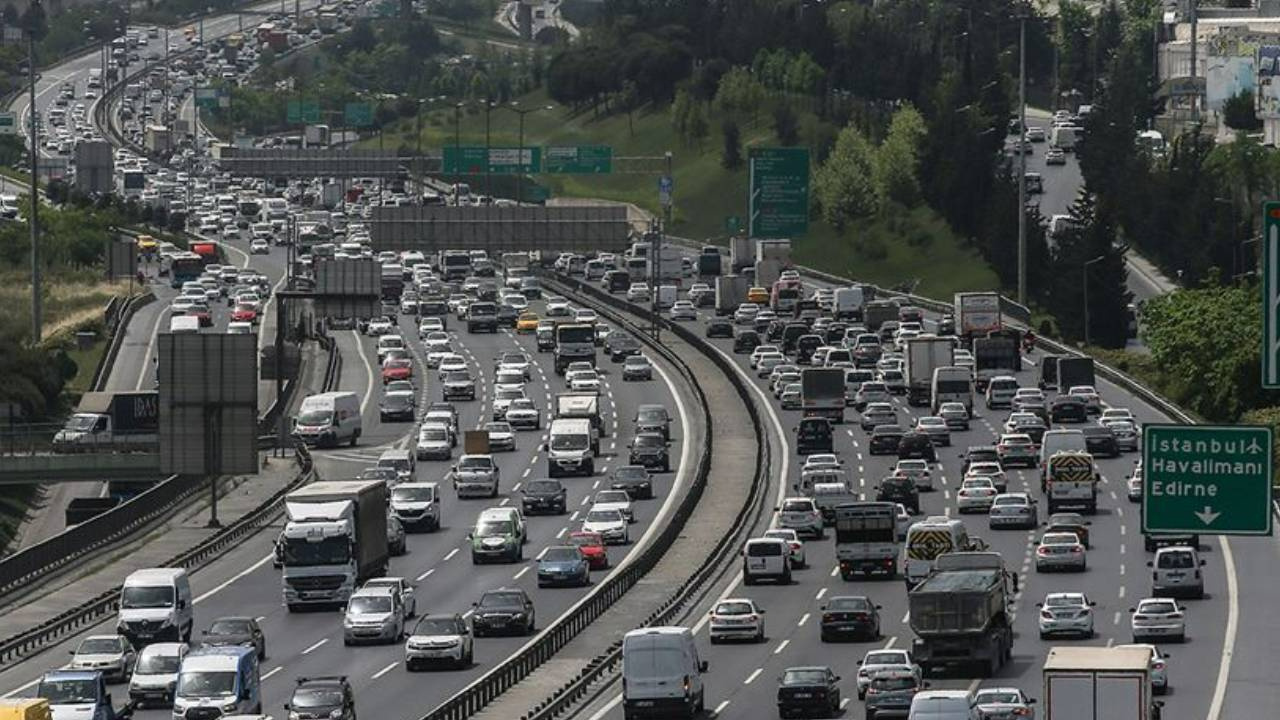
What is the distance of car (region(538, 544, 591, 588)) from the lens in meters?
87.4

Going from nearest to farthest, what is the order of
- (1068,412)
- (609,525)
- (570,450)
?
(609,525), (570,450), (1068,412)

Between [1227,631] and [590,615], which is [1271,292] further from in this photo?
[590,615]

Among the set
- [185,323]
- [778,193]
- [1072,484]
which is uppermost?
[778,193]

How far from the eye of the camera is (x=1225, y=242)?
168 m

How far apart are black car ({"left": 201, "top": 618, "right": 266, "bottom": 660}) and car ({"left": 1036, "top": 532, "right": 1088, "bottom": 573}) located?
23870 millimetres

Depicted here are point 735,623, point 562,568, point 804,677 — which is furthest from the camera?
point 562,568

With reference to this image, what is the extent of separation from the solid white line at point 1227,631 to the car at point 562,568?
1697cm

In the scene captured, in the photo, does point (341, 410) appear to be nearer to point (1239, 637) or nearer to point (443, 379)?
point (443, 379)

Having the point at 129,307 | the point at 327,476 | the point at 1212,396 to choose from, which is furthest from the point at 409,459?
the point at 129,307

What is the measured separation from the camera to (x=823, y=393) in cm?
12450

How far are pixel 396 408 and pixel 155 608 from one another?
54533 mm

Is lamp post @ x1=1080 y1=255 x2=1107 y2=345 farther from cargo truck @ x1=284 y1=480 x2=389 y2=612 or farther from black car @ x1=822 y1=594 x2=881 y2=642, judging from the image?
black car @ x1=822 y1=594 x2=881 y2=642

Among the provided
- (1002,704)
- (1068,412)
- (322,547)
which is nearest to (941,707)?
(1002,704)

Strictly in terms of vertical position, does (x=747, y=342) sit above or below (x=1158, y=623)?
above
